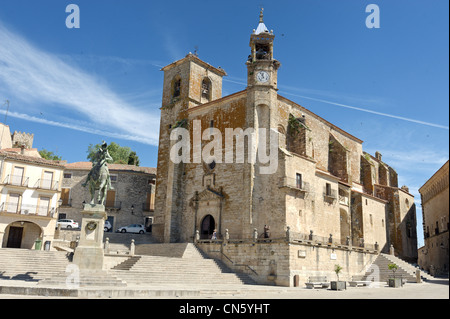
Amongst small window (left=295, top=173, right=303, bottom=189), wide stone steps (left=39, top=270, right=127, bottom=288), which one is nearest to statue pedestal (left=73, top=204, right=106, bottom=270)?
wide stone steps (left=39, top=270, right=127, bottom=288)

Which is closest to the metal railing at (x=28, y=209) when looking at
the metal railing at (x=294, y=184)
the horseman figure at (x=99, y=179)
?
the horseman figure at (x=99, y=179)

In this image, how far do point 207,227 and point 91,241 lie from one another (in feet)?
46.1

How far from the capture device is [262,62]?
28266mm

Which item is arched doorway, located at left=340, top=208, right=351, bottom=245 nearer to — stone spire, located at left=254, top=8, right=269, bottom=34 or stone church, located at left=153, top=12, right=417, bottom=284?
stone church, located at left=153, top=12, right=417, bottom=284

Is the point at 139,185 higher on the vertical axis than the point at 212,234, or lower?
higher

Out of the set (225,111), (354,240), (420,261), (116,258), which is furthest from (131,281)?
(420,261)

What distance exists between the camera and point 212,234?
27656 mm

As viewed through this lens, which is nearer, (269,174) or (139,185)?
(269,174)

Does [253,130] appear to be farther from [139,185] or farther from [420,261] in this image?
[420,261]

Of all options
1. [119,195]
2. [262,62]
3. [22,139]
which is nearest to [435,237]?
[262,62]

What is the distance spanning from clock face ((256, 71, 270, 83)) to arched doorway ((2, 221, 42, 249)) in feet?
62.9

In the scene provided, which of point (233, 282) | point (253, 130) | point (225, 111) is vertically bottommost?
point (233, 282)

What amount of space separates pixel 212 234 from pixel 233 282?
265 inches
